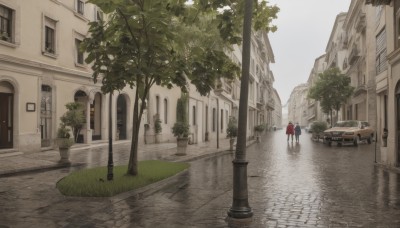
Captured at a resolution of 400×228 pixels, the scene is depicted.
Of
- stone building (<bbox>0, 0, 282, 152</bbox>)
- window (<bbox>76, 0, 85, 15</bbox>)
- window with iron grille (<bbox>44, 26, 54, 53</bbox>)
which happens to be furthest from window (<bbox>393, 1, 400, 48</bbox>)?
window (<bbox>76, 0, 85, 15</bbox>)

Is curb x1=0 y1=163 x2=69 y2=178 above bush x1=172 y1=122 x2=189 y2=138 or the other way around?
the other way around

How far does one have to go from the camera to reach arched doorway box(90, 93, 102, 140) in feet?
80.8

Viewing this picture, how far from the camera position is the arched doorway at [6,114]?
17.0 metres

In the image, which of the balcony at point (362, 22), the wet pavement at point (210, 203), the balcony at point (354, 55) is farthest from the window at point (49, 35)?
the balcony at point (354, 55)

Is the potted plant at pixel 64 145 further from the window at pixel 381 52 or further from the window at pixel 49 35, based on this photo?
the window at pixel 381 52

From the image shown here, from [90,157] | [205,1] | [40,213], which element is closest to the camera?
[40,213]

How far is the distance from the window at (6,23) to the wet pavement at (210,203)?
24.2 feet

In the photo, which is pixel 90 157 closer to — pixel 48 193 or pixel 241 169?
pixel 48 193

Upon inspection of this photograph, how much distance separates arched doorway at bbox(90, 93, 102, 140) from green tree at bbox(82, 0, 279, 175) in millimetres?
13937

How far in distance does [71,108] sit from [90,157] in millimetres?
2688

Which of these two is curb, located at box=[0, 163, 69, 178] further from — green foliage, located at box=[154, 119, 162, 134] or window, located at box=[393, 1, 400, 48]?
green foliage, located at box=[154, 119, 162, 134]

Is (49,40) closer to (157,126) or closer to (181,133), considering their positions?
(181,133)

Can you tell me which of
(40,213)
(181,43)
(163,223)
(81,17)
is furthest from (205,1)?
(81,17)

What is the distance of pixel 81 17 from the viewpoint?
22609 mm
